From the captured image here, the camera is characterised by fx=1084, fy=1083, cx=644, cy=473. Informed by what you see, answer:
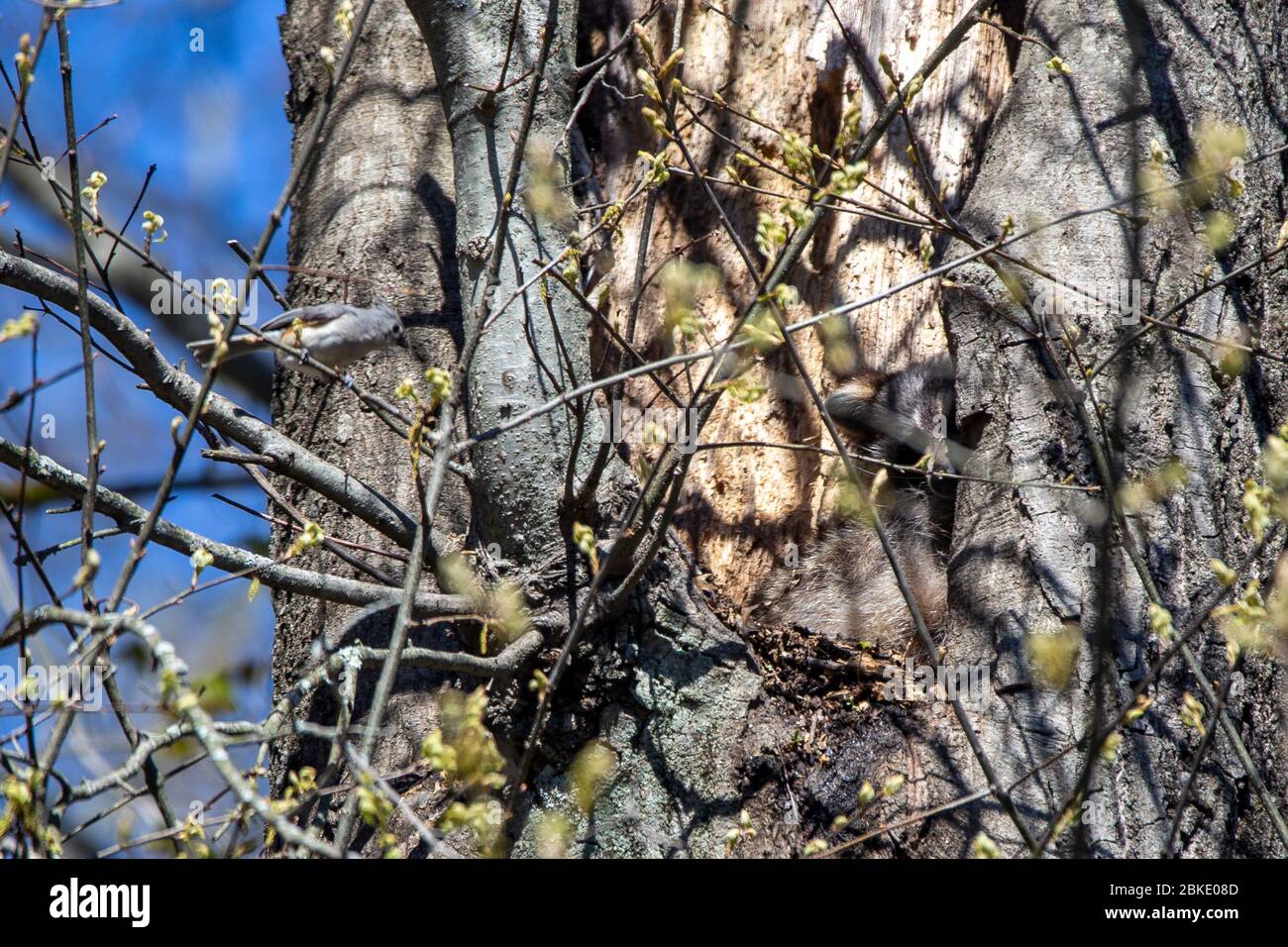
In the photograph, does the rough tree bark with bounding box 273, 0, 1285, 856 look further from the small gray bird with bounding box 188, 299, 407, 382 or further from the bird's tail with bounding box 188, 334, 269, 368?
the bird's tail with bounding box 188, 334, 269, 368

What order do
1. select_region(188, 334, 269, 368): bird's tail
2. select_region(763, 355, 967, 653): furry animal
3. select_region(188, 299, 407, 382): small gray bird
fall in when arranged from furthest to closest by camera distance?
select_region(763, 355, 967, 653): furry animal < select_region(188, 299, 407, 382): small gray bird < select_region(188, 334, 269, 368): bird's tail

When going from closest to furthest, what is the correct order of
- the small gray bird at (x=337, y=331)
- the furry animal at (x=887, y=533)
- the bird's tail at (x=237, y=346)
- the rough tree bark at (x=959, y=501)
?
1. the bird's tail at (x=237, y=346)
2. the rough tree bark at (x=959, y=501)
3. the small gray bird at (x=337, y=331)
4. the furry animal at (x=887, y=533)

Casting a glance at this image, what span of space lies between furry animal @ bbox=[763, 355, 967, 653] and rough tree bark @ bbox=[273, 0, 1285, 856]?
0.45m

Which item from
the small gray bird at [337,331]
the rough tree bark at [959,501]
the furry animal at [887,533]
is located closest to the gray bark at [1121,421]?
the rough tree bark at [959,501]

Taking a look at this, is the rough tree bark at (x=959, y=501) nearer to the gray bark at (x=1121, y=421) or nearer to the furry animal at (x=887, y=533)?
the gray bark at (x=1121, y=421)

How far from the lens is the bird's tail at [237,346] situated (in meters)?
2.04

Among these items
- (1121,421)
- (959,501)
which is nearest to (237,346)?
(959,501)

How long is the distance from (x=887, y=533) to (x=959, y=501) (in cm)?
112

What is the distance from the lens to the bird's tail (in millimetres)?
2037

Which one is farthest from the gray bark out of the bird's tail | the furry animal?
the bird's tail

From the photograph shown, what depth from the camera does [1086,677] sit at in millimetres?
2176

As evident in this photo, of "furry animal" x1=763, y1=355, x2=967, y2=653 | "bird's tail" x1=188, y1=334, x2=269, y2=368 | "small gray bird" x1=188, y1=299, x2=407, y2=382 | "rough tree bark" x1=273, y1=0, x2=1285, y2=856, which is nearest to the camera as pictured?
"bird's tail" x1=188, y1=334, x2=269, y2=368

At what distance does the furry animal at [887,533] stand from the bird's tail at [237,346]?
5.49 ft
